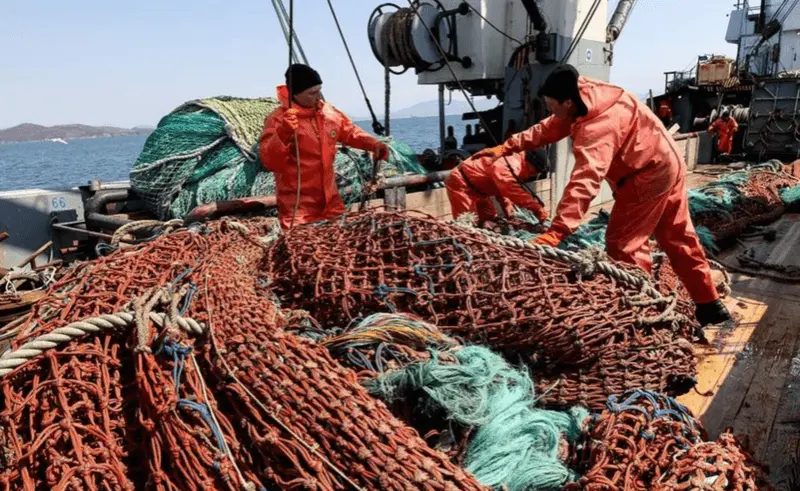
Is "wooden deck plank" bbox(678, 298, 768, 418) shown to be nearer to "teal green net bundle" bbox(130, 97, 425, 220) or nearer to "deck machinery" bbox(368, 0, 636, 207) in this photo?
"teal green net bundle" bbox(130, 97, 425, 220)

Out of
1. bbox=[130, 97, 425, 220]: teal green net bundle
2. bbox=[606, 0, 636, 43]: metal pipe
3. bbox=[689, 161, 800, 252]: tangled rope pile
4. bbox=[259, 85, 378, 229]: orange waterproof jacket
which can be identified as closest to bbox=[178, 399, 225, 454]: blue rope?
bbox=[259, 85, 378, 229]: orange waterproof jacket

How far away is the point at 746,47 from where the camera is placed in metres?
33.1

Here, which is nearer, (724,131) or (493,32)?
(493,32)

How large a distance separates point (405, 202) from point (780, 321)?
3.32 metres

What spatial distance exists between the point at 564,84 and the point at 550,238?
102cm

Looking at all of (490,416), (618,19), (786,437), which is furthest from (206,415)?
(618,19)

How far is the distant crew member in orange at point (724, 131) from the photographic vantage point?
14.9 metres

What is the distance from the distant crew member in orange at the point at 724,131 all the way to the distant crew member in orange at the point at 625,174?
1294 cm

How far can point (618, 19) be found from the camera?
9461 millimetres

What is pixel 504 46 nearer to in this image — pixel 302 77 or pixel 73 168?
pixel 302 77

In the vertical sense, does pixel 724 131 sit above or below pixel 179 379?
above

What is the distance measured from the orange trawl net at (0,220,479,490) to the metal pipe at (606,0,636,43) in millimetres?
8666

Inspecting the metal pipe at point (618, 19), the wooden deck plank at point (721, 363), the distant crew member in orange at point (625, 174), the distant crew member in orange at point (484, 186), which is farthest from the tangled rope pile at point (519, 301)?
the metal pipe at point (618, 19)

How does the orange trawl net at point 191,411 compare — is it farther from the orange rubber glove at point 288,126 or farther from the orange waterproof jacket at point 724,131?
the orange waterproof jacket at point 724,131
